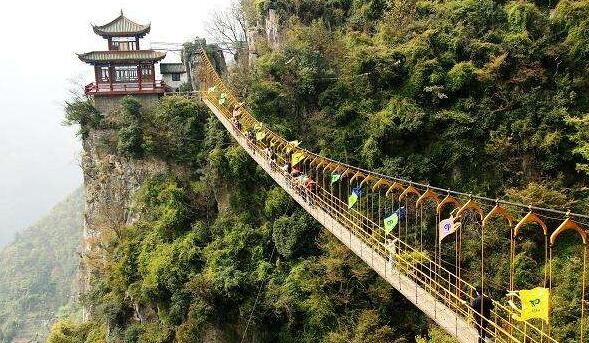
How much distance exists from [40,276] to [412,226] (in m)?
59.3

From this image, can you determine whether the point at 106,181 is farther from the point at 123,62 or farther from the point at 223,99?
the point at 223,99

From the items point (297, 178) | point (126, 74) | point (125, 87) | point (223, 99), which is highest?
point (126, 74)

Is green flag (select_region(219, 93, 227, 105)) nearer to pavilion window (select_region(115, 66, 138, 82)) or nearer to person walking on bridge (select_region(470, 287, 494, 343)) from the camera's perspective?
pavilion window (select_region(115, 66, 138, 82))

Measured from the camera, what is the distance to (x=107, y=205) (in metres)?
19.8

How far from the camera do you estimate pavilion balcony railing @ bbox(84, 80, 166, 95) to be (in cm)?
2081

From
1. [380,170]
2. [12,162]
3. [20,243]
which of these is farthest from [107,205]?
[12,162]

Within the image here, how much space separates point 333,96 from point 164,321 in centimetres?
803

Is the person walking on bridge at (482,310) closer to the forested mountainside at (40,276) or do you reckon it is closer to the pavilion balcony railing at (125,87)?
the pavilion balcony railing at (125,87)

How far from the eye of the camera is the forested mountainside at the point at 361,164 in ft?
38.9

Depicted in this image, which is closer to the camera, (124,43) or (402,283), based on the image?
(402,283)

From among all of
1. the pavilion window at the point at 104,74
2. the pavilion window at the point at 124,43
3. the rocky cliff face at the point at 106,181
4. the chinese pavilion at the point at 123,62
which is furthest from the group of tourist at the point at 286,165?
the pavilion window at the point at 124,43

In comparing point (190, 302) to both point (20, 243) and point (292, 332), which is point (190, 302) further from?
point (20, 243)

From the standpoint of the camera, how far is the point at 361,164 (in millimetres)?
14016

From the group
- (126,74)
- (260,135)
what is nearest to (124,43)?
(126,74)
